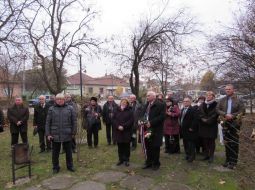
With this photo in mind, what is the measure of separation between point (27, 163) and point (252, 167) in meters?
4.63

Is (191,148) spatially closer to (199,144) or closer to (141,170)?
(199,144)

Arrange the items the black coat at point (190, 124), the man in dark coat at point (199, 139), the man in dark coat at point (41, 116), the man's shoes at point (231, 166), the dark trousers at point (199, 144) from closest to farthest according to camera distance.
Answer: the man's shoes at point (231, 166), the black coat at point (190, 124), the man in dark coat at point (199, 139), the dark trousers at point (199, 144), the man in dark coat at point (41, 116)

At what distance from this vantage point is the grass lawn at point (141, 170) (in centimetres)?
598

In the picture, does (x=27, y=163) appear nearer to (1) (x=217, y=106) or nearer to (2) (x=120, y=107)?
(2) (x=120, y=107)

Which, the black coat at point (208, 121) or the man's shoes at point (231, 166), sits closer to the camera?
the man's shoes at point (231, 166)

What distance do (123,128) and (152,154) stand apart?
36.9 inches

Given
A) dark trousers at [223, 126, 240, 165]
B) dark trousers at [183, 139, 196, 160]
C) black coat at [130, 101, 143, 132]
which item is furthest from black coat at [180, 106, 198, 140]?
black coat at [130, 101, 143, 132]

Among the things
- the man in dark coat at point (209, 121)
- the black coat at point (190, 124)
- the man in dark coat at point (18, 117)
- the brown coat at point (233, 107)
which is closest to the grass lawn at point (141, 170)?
the man in dark coat at point (209, 121)

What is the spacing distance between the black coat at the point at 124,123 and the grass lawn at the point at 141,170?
2.39ft

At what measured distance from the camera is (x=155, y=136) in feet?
22.0

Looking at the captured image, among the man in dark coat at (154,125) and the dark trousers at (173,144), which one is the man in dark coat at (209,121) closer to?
the dark trousers at (173,144)

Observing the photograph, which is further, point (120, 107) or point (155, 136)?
point (120, 107)

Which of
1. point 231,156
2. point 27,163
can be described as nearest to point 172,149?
point 231,156

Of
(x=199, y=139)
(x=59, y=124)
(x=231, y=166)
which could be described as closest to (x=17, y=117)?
(x=59, y=124)
